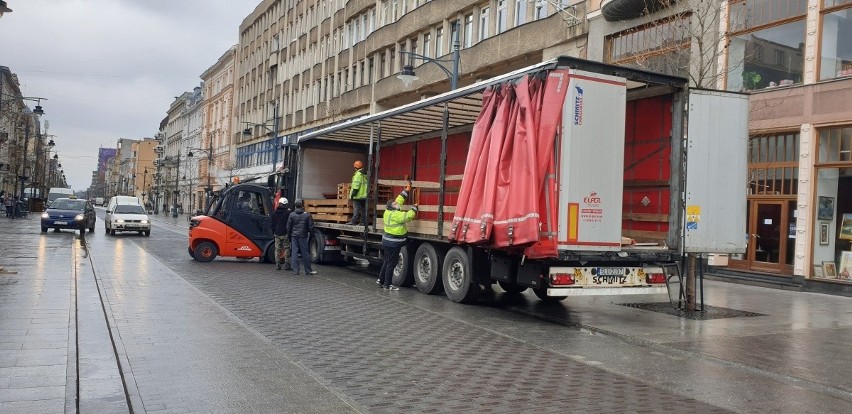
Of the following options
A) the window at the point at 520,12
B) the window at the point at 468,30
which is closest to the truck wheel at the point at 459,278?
the window at the point at 520,12

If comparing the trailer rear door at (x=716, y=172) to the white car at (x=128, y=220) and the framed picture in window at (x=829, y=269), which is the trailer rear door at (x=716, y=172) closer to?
the framed picture in window at (x=829, y=269)

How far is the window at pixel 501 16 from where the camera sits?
28.8 meters

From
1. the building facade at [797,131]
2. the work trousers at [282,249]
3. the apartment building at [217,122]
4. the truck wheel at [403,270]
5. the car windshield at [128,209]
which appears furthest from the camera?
the apartment building at [217,122]

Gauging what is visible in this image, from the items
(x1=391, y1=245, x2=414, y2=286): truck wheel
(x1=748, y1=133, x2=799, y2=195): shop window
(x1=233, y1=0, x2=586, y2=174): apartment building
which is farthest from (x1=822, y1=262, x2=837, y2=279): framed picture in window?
(x1=233, y1=0, x2=586, y2=174): apartment building

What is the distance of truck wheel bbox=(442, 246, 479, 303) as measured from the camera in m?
11.6

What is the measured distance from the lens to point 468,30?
104ft

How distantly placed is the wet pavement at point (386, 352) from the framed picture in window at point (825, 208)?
394 cm

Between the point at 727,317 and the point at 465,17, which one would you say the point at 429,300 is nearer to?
the point at 727,317

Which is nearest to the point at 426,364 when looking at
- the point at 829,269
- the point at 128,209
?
the point at 829,269

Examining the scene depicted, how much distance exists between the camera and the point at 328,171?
1984 centimetres

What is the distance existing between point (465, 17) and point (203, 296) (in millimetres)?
23188

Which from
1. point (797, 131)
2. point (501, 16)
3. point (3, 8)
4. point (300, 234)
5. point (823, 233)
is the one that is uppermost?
point (501, 16)

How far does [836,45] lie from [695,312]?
27.0 ft

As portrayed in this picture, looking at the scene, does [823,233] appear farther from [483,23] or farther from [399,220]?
[483,23]
